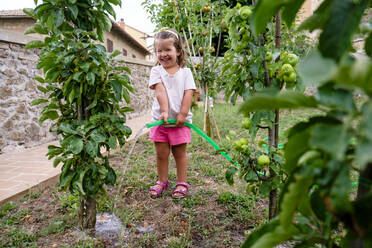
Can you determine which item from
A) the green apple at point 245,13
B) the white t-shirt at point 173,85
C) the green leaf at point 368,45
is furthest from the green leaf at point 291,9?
the white t-shirt at point 173,85

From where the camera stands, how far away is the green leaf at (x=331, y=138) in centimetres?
31

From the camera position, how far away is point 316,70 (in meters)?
0.32

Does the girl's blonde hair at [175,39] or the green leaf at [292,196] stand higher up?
the girl's blonde hair at [175,39]

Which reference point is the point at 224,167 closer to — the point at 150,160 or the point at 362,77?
the point at 150,160

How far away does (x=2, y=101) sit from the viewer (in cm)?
397

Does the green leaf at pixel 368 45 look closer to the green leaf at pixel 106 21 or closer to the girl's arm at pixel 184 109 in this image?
the green leaf at pixel 106 21

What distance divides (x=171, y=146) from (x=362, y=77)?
2.63m

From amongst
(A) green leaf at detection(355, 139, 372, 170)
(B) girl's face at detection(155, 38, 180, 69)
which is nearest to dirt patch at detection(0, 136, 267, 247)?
(B) girl's face at detection(155, 38, 180, 69)

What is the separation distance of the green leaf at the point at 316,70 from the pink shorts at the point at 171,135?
7.73ft

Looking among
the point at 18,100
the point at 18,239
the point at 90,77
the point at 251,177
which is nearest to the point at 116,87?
the point at 90,77

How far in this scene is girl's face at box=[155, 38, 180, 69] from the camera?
266cm

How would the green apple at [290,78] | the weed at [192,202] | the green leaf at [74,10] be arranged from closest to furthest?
the green apple at [290,78], the green leaf at [74,10], the weed at [192,202]

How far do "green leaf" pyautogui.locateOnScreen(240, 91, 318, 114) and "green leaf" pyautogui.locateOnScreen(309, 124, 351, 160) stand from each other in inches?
1.6

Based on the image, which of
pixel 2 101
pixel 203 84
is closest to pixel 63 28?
pixel 2 101
